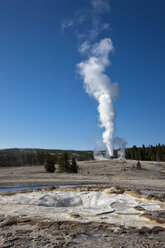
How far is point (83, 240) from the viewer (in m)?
9.66

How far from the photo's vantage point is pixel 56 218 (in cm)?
1315

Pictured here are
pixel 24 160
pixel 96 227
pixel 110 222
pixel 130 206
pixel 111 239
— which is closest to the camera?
pixel 111 239

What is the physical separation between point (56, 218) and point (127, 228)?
15.0 ft

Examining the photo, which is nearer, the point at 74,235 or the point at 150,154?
the point at 74,235

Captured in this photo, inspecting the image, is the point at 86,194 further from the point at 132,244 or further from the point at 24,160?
the point at 24,160

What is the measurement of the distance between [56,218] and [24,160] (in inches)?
4746

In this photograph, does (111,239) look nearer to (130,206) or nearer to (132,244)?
(132,244)

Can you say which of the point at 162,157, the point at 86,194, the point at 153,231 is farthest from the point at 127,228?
the point at 162,157

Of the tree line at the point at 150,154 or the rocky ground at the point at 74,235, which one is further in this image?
the tree line at the point at 150,154

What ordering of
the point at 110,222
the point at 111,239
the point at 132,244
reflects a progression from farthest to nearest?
the point at 110,222 < the point at 111,239 < the point at 132,244

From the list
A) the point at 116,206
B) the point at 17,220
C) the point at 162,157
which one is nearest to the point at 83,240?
the point at 17,220

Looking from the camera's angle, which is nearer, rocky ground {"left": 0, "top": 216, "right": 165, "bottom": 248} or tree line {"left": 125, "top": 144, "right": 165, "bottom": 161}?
rocky ground {"left": 0, "top": 216, "right": 165, "bottom": 248}

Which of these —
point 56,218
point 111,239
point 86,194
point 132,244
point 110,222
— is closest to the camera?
point 132,244

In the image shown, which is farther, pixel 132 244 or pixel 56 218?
pixel 56 218
